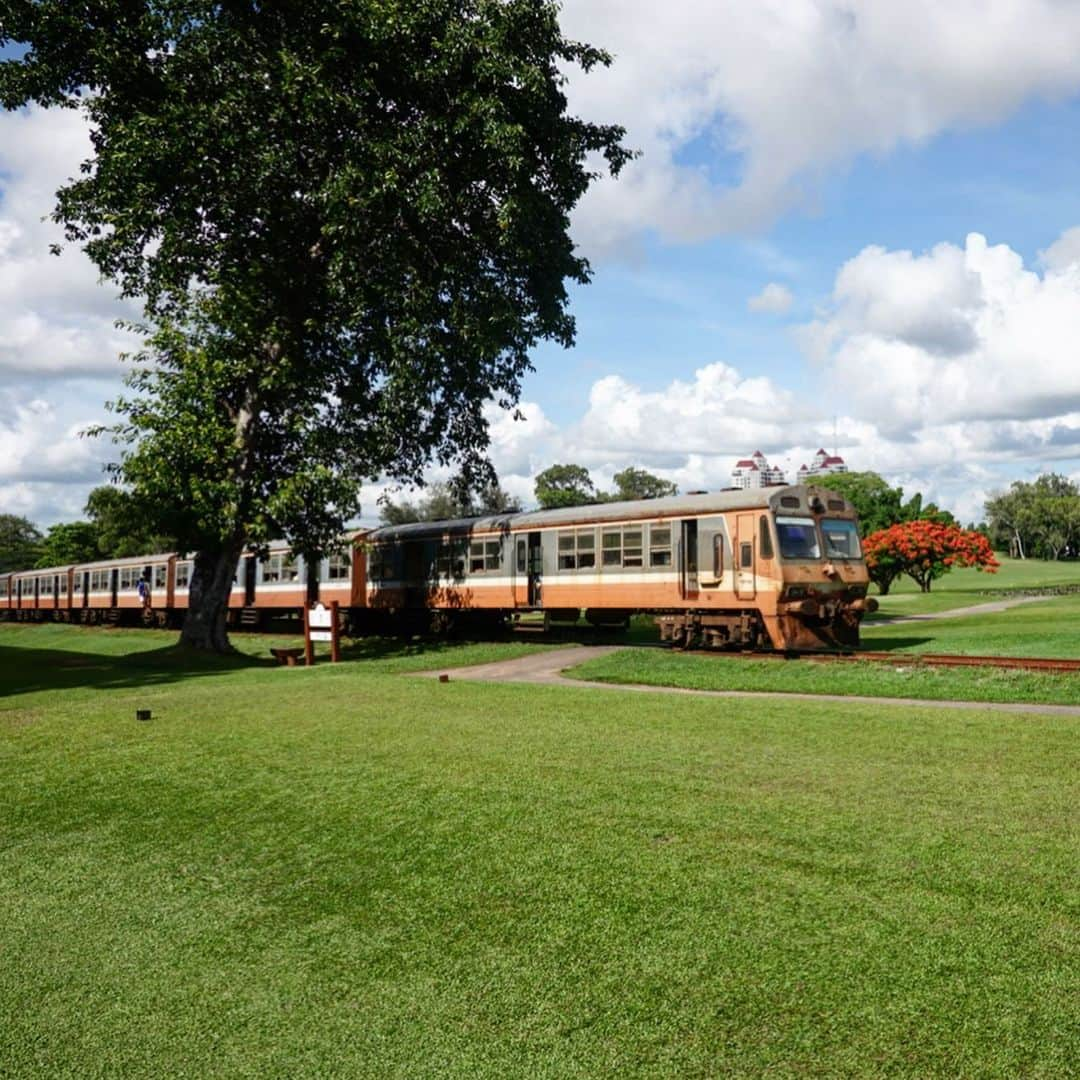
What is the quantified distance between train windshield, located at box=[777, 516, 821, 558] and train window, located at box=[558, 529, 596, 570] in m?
4.91

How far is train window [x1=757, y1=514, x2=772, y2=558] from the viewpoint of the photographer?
60.9ft

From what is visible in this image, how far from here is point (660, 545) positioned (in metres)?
20.7

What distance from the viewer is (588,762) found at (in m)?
8.24

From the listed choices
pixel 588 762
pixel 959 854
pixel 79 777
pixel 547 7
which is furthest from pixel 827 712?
pixel 547 7

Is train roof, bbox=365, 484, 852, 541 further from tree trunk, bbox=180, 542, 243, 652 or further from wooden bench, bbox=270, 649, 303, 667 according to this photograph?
wooden bench, bbox=270, 649, 303, 667

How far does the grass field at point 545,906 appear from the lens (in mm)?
3617

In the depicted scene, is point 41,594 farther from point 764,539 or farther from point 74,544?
point 764,539

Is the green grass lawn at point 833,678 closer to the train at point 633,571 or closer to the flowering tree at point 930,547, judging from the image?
the train at point 633,571

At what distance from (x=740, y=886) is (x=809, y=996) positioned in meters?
1.20

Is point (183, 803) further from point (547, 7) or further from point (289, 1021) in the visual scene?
point (547, 7)

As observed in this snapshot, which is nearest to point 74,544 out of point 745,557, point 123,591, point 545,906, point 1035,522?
point 123,591

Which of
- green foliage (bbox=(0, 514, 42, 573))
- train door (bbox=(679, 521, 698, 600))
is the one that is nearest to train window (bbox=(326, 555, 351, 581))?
train door (bbox=(679, 521, 698, 600))

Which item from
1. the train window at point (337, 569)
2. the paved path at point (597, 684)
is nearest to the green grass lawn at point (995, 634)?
the paved path at point (597, 684)

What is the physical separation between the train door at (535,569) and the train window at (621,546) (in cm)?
220
